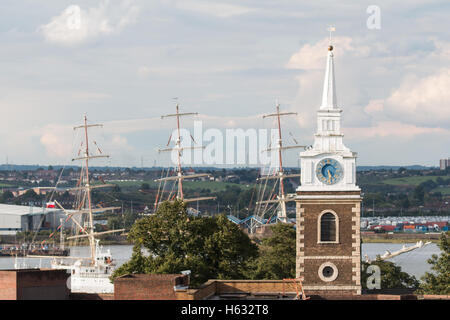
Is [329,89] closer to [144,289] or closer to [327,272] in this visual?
[327,272]

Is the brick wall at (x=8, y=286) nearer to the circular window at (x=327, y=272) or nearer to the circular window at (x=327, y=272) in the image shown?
the circular window at (x=327, y=272)

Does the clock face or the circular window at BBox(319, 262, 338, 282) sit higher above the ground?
the clock face

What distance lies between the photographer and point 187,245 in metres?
68.9

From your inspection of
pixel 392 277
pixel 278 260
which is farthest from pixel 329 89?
pixel 392 277

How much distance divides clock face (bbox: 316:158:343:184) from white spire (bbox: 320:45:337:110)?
3617 millimetres

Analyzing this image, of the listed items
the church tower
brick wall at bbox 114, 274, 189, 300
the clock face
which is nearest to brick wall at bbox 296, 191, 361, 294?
the church tower

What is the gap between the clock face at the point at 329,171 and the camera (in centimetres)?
5566

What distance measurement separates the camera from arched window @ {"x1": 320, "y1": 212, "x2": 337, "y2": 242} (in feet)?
183

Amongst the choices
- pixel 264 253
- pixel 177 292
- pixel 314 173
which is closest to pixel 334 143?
pixel 314 173

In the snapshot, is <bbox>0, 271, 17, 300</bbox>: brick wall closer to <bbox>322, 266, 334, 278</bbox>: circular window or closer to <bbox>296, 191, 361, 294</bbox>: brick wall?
<bbox>296, 191, 361, 294</bbox>: brick wall

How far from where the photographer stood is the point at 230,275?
6900 centimetres
